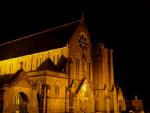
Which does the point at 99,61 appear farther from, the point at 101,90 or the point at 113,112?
the point at 113,112

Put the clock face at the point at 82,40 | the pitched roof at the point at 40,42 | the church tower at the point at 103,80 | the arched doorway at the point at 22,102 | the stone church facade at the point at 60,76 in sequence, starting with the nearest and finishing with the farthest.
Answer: the arched doorway at the point at 22,102
the stone church facade at the point at 60,76
the pitched roof at the point at 40,42
the church tower at the point at 103,80
the clock face at the point at 82,40

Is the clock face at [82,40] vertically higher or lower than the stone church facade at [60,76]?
higher

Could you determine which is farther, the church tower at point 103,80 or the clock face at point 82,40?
the clock face at point 82,40

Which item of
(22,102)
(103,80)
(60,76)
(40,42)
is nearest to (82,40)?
(103,80)

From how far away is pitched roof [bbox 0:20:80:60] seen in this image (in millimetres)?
53072

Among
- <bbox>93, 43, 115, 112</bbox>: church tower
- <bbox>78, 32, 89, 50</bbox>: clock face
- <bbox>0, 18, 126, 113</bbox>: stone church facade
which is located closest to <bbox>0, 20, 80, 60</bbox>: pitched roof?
<bbox>0, 18, 126, 113</bbox>: stone church facade

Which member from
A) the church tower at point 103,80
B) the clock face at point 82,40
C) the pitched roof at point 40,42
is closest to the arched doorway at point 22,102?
the pitched roof at point 40,42

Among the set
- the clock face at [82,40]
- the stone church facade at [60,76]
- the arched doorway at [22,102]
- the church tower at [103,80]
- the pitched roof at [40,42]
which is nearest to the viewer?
the arched doorway at [22,102]

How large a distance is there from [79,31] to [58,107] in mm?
16681

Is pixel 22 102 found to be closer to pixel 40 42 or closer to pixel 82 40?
pixel 82 40

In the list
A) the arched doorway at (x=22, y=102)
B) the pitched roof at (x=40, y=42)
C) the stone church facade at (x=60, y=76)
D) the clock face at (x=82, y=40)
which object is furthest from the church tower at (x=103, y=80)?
the arched doorway at (x=22, y=102)

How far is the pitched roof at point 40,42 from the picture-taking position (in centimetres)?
5307

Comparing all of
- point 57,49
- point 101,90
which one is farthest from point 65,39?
point 101,90

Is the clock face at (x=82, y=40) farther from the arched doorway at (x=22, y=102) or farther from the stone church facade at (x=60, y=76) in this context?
the arched doorway at (x=22, y=102)
